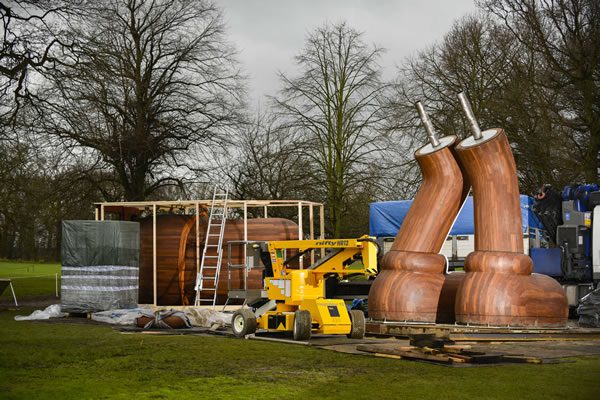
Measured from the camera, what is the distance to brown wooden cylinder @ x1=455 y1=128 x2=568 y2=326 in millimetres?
16953

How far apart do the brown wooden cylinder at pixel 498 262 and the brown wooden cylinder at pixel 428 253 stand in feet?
1.97

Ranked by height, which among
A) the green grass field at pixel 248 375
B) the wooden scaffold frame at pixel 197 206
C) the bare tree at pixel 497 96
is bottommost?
the green grass field at pixel 248 375

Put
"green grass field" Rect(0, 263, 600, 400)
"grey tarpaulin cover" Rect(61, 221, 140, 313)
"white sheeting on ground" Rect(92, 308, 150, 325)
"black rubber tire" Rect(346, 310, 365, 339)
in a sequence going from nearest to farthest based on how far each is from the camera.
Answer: "green grass field" Rect(0, 263, 600, 400), "black rubber tire" Rect(346, 310, 365, 339), "white sheeting on ground" Rect(92, 308, 150, 325), "grey tarpaulin cover" Rect(61, 221, 140, 313)

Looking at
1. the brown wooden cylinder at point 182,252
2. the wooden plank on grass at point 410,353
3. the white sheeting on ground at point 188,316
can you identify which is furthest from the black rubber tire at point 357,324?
the brown wooden cylinder at point 182,252

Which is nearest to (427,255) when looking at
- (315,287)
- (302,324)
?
(315,287)

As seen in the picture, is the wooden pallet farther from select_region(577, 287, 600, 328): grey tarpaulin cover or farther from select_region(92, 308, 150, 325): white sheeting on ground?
select_region(92, 308, 150, 325): white sheeting on ground

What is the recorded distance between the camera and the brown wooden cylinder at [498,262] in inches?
667

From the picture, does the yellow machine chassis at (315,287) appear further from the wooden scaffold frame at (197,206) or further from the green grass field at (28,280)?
the green grass field at (28,280)

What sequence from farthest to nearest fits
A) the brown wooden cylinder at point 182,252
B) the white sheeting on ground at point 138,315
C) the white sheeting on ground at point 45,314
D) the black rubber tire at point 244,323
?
the brown wooden cylinder at point 182,252 < the white sheeting on ground at point 45,314 < the white sheeting on ground at point 138,315 < the black rubber tire at point 244,323

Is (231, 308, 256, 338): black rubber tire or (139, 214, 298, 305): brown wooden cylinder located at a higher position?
(139, 214, 298, 305): brown wooden cylinder

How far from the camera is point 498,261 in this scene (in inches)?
675

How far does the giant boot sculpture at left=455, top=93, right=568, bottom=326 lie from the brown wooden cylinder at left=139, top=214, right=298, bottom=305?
9.25 metres

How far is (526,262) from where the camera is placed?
685 inches

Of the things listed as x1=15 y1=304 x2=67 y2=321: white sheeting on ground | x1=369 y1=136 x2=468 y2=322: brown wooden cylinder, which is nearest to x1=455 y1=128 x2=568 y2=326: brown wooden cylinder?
x1=369 y1=136 x2=468 y2=322: brown wooden cylinder
